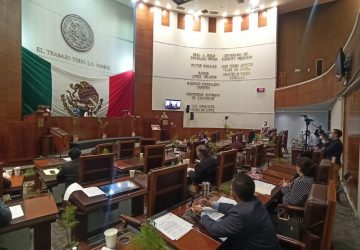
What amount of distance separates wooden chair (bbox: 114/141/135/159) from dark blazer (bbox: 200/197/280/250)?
3345mm

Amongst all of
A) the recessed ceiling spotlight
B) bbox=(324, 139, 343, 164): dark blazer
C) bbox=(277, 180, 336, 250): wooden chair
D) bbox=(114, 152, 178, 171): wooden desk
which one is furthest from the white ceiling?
bbox=(277, 180, 336, 250): wooden chair

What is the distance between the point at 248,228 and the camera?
164cm

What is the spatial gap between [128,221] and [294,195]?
186cm

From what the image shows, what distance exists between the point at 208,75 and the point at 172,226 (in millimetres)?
12371

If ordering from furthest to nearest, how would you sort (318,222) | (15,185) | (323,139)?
(323,139)
(15,185)
(318,222)

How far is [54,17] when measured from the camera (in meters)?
8.89

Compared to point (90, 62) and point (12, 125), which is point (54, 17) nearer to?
point (90, 62)

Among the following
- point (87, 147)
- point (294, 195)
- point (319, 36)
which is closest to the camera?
point (294, 195)

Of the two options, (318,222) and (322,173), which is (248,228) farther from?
(322,173)

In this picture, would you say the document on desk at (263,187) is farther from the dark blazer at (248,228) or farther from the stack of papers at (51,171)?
the stack of papers at (51,171)

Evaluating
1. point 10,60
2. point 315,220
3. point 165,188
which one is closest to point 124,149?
point 165,188

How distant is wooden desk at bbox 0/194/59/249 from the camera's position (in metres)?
1.81

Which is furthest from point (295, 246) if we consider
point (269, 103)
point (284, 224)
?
point (269, 103)

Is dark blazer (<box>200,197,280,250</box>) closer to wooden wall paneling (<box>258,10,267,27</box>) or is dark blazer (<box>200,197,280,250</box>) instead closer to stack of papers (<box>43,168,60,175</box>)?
stack of papers (<box>43,168,60,175</box>)
